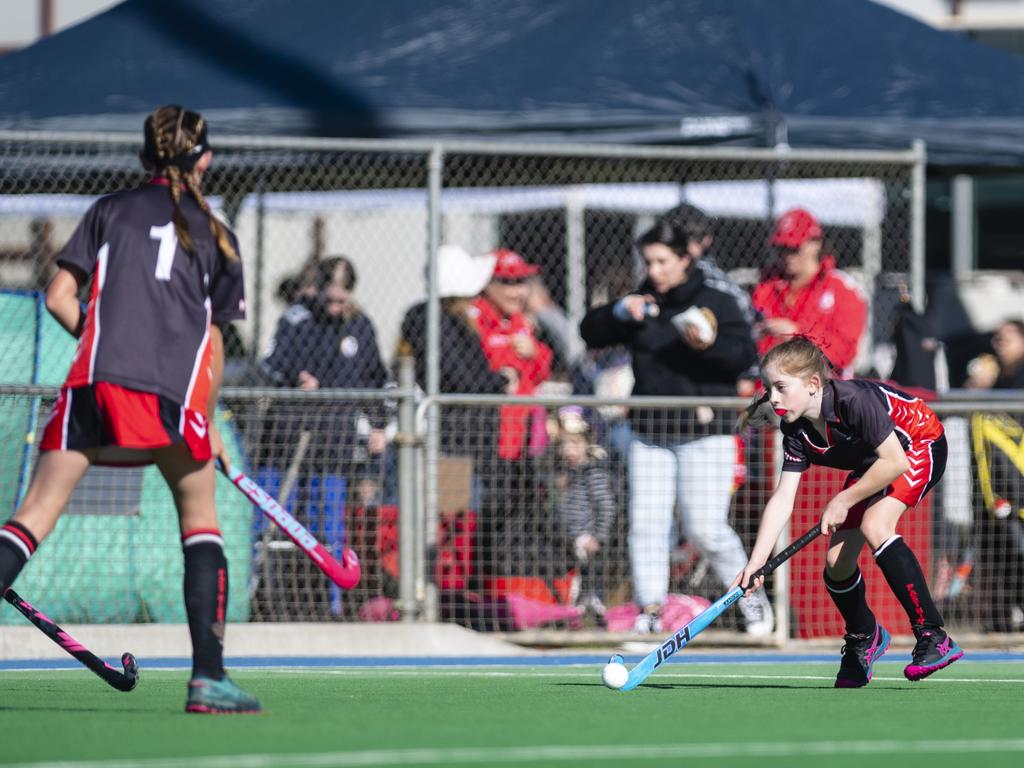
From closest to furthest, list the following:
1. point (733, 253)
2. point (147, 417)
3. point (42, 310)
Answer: point (147, 417), point (42, 310), point (733, 253)

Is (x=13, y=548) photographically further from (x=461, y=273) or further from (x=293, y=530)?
(x=461, y=273)

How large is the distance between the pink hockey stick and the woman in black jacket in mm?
2274

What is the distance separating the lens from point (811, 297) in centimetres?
1057

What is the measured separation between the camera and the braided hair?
561 centimetres

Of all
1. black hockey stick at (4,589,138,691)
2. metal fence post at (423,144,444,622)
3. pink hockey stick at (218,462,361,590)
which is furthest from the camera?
metal fence post at (423,144,444,622)

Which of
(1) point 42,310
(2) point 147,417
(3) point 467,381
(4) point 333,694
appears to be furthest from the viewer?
(3) point 467,381

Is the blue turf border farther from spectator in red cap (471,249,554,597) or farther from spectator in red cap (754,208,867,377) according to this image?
spectator in red cap (754,208,867,377)

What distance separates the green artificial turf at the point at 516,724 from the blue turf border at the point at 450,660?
116 cm

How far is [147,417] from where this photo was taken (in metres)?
5.39

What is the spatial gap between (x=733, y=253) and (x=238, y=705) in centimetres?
890

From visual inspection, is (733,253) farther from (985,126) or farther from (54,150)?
(54,150)

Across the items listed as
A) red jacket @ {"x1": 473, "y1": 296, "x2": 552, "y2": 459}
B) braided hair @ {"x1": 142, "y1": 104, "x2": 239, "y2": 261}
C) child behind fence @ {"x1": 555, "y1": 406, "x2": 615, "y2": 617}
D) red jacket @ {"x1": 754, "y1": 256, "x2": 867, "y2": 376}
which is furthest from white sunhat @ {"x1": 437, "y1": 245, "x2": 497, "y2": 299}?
braided hair @ {"x1": 142, "y1": 104, "x2": 239, "y2": 261}

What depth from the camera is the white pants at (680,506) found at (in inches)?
383

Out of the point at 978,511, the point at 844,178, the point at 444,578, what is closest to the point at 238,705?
the point at 444,578
